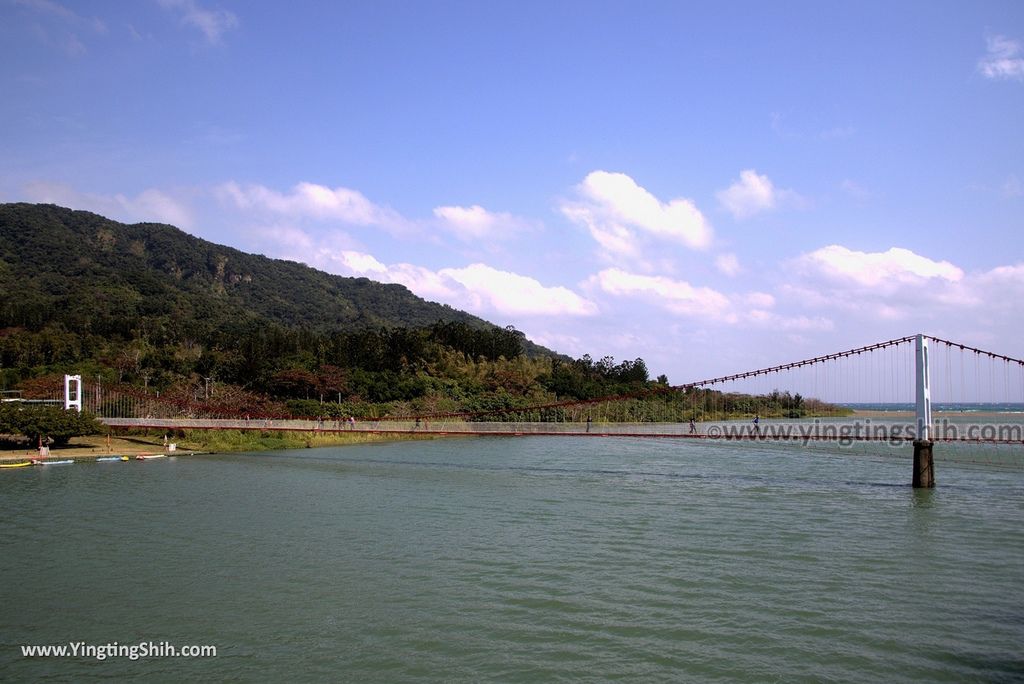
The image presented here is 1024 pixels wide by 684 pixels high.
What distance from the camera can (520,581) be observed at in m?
12.1

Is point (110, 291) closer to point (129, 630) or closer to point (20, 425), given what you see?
point (20, 425)

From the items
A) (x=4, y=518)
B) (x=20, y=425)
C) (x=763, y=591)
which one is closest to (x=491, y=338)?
(x=20, y=425)

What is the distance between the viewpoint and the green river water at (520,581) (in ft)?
29.1

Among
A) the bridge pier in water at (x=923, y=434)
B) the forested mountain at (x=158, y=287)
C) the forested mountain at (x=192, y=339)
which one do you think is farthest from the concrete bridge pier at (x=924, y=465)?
the forested mountain at (x=158, y=287)

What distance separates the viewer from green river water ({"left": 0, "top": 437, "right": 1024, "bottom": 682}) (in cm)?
886

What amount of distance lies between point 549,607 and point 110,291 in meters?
88.1

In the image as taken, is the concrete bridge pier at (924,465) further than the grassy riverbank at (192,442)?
No

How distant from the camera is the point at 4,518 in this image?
1805 centimetres

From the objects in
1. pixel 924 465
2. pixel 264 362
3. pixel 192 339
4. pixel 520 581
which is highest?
pixel 192 339

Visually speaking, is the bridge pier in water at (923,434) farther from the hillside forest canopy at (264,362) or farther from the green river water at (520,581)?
the hillside forest canopy at (264,362)

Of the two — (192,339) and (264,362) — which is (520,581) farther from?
(192,339)

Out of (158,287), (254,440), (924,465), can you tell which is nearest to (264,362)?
(254,440)

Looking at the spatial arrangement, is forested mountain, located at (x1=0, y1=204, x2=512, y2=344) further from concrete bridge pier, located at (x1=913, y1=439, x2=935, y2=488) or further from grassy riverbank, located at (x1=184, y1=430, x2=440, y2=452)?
concrete bridge pier, located at (x1=913, y1=439, x2=935, y2=488)

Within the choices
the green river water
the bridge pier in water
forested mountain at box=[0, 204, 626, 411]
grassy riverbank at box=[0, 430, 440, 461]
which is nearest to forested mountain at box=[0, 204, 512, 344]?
forested mountain at box=[0, 204, 626, 411]
